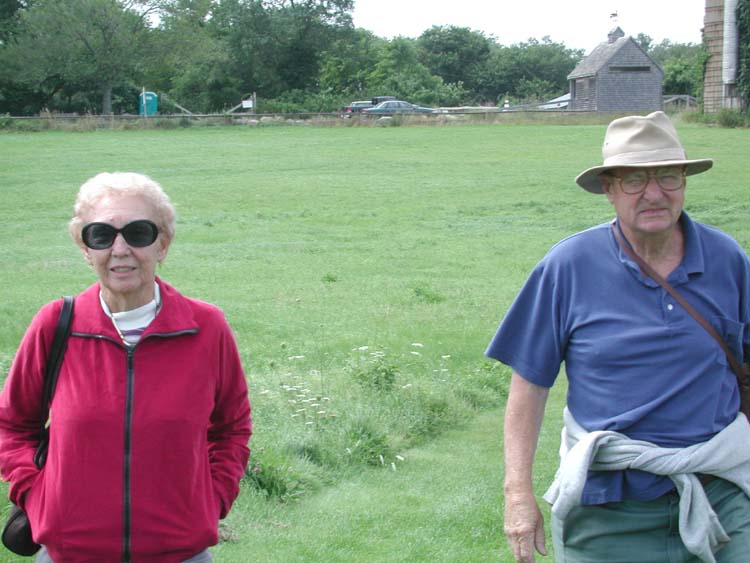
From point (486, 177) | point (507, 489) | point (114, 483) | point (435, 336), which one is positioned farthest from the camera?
point (486, 177)

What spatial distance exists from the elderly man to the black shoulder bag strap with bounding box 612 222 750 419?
0.03ft

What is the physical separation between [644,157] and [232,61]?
271 feet

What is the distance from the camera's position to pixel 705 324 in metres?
3.52

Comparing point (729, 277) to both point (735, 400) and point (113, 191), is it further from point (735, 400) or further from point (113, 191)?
point (113, 191)

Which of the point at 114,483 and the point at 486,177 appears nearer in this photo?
the point at 114,483

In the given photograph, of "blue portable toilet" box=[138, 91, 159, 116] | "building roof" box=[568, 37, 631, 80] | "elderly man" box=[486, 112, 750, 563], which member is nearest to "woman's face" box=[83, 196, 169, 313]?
"elderly man" box=[486, 112, 750, 563]

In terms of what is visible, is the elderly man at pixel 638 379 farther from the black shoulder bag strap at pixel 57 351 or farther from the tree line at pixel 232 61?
the tree line at pixel 232 61

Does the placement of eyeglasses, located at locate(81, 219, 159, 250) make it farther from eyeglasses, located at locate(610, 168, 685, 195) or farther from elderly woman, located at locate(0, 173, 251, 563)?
eyeglasses, located at locate(610, 168, 685, 195)

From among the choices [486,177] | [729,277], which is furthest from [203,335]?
[486,177]

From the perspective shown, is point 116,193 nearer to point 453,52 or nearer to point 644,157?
point 644,157

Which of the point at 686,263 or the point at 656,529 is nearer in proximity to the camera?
the point at 656,529

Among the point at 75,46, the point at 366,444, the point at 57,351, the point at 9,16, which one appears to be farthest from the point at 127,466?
the point at 9,16

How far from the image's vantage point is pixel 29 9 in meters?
74.6

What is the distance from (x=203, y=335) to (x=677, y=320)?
1508mm
